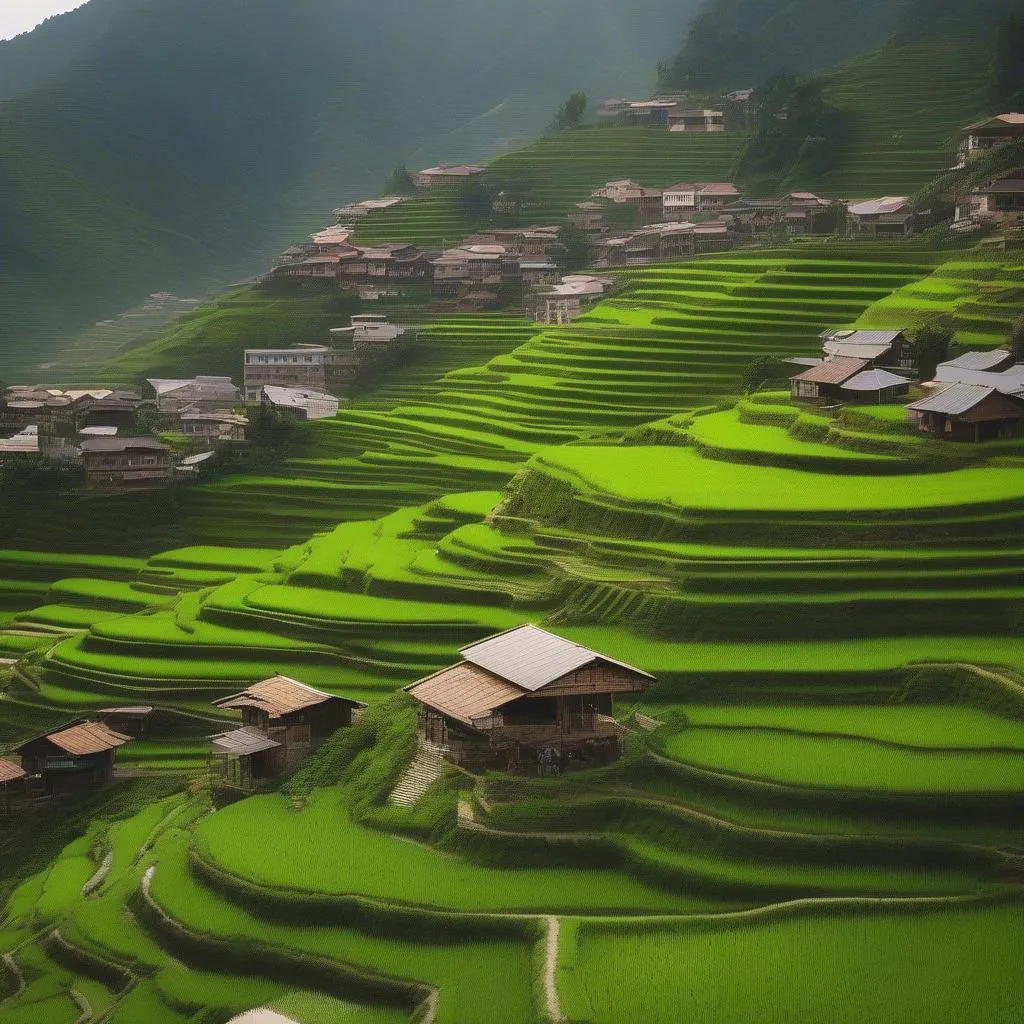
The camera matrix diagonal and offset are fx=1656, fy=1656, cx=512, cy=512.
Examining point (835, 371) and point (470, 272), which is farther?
point (470, 272)

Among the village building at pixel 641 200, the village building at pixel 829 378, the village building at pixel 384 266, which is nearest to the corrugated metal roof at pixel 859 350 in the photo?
the village building at pixel 829 378

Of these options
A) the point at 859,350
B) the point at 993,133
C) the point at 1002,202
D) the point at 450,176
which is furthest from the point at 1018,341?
the point at 450,176

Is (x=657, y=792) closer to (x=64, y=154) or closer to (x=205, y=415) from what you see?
(x=205, y=415)

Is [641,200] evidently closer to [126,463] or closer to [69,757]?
[126,463]

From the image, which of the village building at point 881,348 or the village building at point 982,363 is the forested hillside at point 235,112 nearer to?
the village building at point 881,348

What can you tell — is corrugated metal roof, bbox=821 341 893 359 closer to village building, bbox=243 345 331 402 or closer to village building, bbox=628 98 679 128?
village building, bbox=243 345 331 402

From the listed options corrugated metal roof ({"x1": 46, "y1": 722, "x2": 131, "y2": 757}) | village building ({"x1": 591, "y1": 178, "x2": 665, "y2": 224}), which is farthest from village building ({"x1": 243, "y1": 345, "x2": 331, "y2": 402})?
corrugated metal roof ({"x1": 46, "y1": 722, "x2": 131, "y2": 757})
